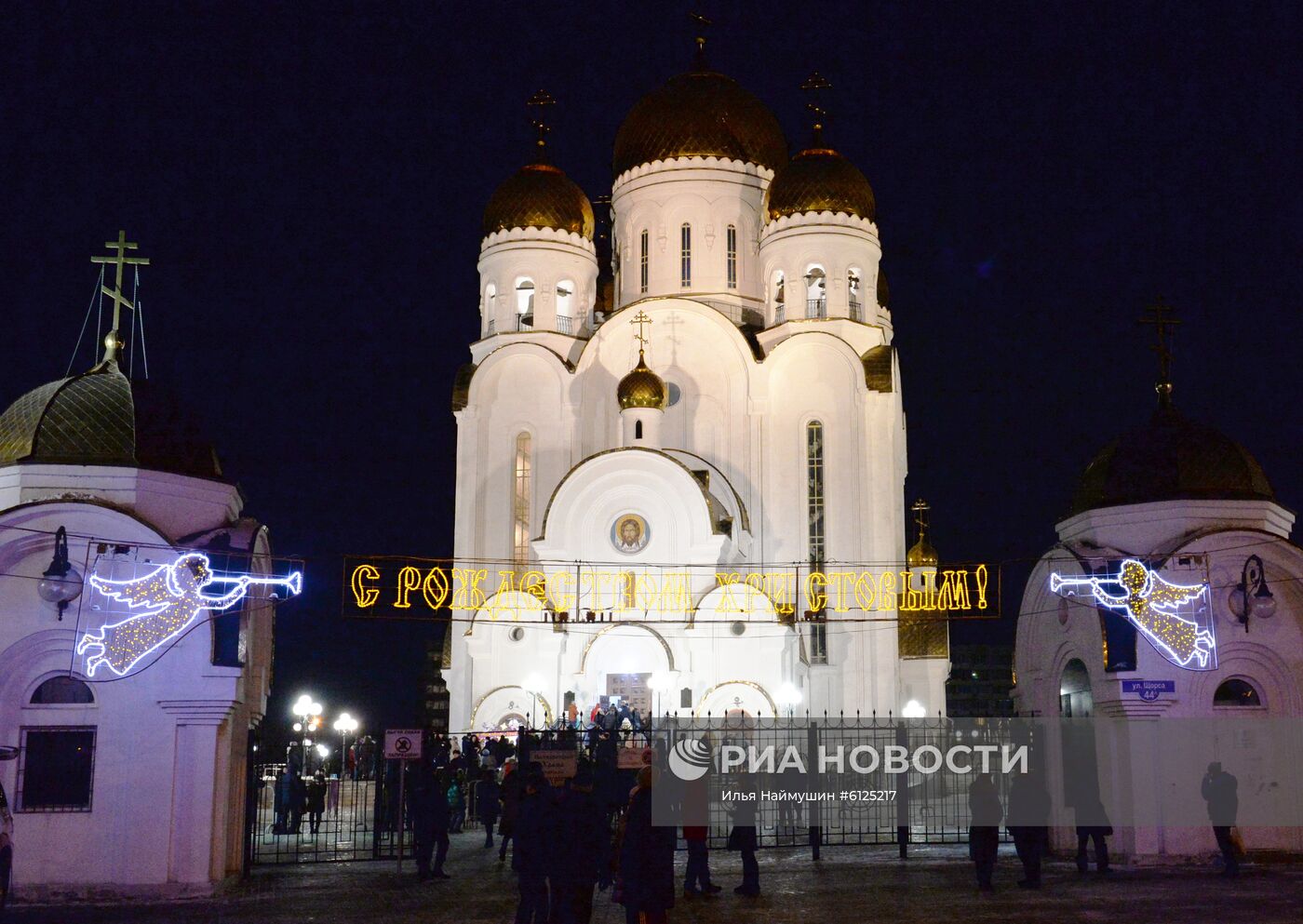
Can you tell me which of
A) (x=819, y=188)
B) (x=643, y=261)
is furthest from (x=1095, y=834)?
(x=643, y=261)

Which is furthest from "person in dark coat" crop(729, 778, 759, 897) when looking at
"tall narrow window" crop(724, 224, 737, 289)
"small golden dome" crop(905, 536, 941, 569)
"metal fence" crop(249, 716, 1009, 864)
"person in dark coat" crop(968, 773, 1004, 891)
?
"small golden dome" crop(905, 536, 941, 569)

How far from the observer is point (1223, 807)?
1664 centimetres

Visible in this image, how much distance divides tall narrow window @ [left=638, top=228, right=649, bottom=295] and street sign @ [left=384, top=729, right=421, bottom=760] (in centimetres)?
2173

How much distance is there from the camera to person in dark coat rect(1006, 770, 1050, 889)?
15.4m

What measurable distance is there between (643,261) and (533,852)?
28281mm

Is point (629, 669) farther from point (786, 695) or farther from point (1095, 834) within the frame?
point (1095, 834)

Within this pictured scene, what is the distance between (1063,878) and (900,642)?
72.5 ft

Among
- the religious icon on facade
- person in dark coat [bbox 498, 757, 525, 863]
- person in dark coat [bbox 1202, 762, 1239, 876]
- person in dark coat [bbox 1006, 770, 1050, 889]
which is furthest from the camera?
the religious icon on facade

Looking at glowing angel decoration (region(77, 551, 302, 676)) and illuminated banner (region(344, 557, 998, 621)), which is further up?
illuminated banner (region(344, 557, 998, 621))

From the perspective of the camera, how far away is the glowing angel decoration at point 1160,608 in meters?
17.9

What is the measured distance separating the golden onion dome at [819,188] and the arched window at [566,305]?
5238 mm

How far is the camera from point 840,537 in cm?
3409

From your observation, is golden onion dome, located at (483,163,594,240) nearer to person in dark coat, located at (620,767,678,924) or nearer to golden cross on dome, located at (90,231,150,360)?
golden cross on dome, located at (90,231,150,360)

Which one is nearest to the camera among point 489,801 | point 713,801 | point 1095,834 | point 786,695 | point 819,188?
point 1095,834
